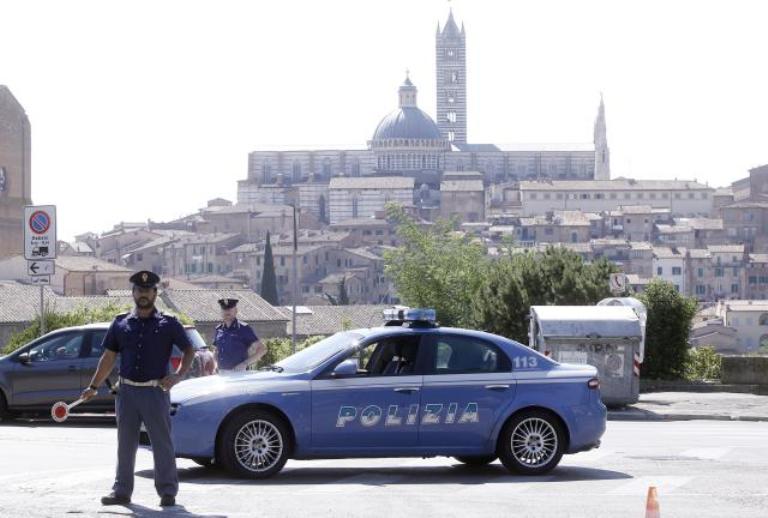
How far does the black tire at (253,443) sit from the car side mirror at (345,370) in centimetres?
61

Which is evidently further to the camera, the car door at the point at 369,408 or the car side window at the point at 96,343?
the car side window at the point at 96,343

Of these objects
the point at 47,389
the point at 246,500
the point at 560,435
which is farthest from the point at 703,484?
the point at 47,389

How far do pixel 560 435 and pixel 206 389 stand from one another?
289 centimetres

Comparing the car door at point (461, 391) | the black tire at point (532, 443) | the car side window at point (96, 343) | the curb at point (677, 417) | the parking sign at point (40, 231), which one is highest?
the parking sign at point (40, 231)

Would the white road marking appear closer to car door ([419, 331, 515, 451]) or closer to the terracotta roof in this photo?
car door ([419, 331, 515, 451])

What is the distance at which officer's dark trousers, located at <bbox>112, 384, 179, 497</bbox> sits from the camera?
38.4ft

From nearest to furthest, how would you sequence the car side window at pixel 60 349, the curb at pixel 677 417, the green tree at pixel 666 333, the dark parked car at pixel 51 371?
1. the dark parked car at pixel 51 371
2. the car side window at pixel 60 349
3. the curb at pixel 677 417
4. the green tree at pixel 666 333

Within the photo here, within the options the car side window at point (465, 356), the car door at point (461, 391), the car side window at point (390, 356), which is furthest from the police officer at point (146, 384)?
the car side window at point (465, 356)

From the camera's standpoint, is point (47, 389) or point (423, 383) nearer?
point (423, 383)

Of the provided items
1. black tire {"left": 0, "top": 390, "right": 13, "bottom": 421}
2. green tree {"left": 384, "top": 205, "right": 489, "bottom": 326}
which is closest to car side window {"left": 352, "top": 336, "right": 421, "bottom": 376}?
black tire {"left": 0, "top": 390, "right": 13, "bottom": 421}

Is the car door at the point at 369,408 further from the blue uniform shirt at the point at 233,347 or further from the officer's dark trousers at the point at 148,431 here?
the blue uniform shirt at the point at 233,347

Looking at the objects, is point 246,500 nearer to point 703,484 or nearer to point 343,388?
point 343,388

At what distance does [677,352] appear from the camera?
29.5 meters

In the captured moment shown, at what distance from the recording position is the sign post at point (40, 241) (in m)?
24.0
